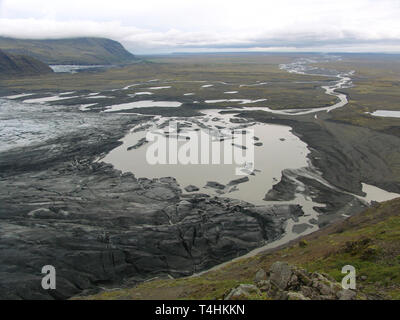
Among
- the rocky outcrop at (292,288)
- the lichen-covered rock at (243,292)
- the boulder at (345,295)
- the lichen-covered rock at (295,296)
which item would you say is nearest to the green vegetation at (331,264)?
the lichen-covered rock at (243,292)

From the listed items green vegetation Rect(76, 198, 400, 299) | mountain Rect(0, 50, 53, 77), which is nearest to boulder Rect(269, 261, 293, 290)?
green vegetation Rect(76, 198, 400, 299)

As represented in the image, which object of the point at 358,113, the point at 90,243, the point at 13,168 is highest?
the point at 358,113

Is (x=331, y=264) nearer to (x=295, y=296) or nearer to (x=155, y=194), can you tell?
(x=295, y=296)

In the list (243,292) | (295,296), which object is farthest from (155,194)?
(295,296)

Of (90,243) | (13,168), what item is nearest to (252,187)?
(90,243)

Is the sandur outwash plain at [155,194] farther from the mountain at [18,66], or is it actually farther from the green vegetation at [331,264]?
the mountain at [18,66]

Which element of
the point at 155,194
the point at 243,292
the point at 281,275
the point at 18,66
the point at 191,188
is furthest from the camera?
the point at 18,66

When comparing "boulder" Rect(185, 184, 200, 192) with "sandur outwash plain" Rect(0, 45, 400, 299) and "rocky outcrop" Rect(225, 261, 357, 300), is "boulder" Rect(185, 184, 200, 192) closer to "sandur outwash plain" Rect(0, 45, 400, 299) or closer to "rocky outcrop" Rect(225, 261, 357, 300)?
"sandur outwash plain" Rect(0, 45, 400, 299)
